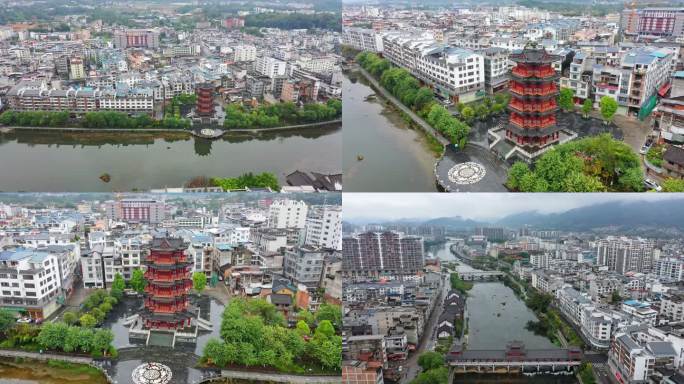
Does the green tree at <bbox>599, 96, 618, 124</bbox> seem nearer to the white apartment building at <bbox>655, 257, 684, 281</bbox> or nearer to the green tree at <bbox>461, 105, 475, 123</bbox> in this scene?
the green tree at <bbox>461, 105, 475, 123</bbox>

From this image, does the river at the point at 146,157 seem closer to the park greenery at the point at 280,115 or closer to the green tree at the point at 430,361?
the park greenery at the point at 280,115

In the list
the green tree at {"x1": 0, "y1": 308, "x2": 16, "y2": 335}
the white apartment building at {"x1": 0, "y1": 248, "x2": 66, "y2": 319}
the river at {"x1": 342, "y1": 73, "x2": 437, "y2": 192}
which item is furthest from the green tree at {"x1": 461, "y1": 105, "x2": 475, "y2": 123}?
the green tree at {"x1": 0, "y1": 308, "x2": 16, "y2": 335}

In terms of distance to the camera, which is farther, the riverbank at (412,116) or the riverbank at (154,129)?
the riverbank at (154,129)

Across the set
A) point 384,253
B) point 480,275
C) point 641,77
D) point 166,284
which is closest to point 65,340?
point 166,284

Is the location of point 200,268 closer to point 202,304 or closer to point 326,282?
point 202,304

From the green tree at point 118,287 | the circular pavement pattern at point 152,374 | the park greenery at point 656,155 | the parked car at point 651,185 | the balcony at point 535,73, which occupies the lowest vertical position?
the circular pavement pattern at point 152,374

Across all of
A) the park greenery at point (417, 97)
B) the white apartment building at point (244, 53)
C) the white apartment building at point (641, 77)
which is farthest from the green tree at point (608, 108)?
the white apartment building at point (244, 53)

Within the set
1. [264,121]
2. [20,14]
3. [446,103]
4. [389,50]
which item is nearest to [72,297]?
[264,121]

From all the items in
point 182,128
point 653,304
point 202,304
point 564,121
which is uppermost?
point 564,121
